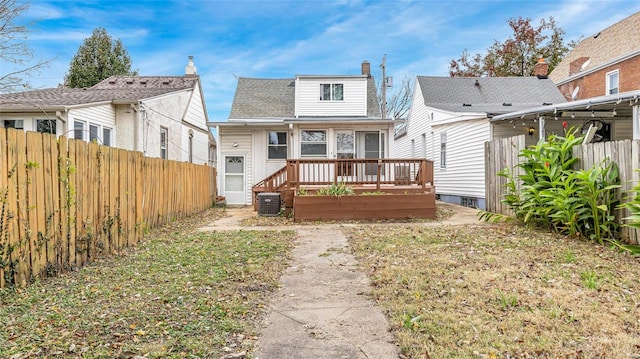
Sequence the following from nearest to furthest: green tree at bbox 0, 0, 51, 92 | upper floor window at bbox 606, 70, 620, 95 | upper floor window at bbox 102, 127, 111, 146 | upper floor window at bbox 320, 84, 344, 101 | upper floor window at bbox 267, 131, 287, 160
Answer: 1. green tree at bbox 0, 0, 51, 92
2. upper floor window at bbox 102, 127, 111, 146
3. upper floor window at bbox 267, 131, 287, 160
4. upper floor window at bbox 320, 84, 344, 101
5. upper floor window at bbox 606, 70, 620, 95

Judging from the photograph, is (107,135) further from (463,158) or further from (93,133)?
(463,158)

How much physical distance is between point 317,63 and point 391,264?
70.8ft

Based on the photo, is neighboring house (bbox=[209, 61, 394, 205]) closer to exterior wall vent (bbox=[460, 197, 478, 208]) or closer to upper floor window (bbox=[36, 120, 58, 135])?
exterior wall vent (bbox=[460, 197, 478, 208])

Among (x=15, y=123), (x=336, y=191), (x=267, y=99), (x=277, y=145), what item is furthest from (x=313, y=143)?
(x=15, y=123)

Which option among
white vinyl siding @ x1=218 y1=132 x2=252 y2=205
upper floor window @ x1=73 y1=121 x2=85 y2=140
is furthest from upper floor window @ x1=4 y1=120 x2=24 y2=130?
white vinyl siding @ x1=218 y1=132 x2=252 y2=205

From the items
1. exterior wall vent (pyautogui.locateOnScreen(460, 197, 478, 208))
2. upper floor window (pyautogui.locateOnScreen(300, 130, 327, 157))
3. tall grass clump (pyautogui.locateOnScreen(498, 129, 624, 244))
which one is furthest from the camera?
upper floor window (pyautogui.locateOnScreen(300, 130, 327, 157))

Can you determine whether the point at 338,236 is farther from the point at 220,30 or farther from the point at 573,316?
the point at 220,30

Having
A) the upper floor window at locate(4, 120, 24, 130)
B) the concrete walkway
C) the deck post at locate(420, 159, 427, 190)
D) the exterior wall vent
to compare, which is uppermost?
the upper floor window at locate(4, 120, 24, 130)

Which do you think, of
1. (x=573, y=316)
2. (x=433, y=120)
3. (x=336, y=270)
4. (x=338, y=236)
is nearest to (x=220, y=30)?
(x=433, y=120)

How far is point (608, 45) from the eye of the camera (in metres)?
20.0

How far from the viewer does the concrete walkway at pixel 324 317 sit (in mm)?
2805

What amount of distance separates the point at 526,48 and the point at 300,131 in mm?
24162

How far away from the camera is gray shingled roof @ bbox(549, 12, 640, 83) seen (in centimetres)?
1833

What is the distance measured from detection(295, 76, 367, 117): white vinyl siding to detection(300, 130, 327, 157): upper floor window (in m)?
1.57
